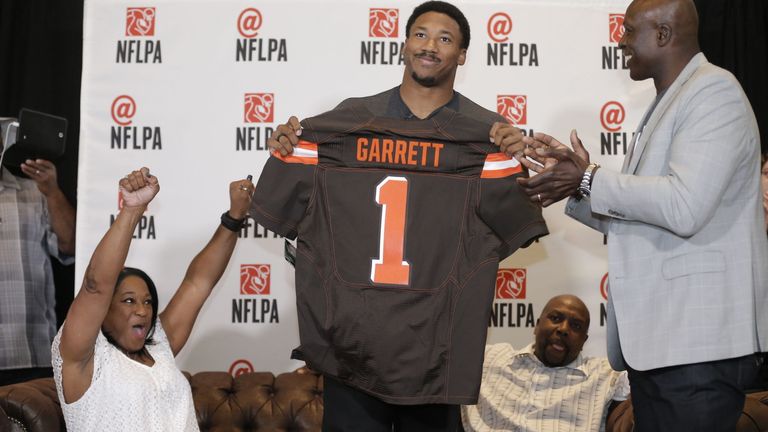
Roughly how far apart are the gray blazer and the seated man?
157 centimetres

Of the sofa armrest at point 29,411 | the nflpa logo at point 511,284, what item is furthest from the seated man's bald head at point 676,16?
the sofa armrest at point 29,411

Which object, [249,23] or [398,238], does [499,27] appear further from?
[398,238]

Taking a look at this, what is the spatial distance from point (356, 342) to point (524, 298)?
81.6 inches

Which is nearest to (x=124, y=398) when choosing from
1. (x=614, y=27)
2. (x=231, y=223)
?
(x=231, y=223)

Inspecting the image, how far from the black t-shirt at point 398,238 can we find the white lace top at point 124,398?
53 centimetres

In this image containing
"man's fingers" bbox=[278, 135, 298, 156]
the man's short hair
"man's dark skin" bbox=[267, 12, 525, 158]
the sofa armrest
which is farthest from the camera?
the sofa armrest

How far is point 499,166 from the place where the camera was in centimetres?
285

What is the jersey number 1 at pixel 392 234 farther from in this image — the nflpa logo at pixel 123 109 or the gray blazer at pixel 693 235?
the nflpa logo at pixel 123 109

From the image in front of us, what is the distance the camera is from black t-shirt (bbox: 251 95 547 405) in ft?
9.00

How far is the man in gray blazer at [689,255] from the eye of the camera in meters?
2.29

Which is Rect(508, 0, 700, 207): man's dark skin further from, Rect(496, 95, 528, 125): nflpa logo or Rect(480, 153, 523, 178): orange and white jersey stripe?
Rect(496, 95, 528, 125): nflpa logo

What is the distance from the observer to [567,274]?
4.63 meters

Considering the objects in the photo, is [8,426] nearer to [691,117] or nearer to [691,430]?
[691,430]

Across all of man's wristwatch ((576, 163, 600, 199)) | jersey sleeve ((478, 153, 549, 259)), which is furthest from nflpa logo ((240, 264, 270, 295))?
man's wristwatch ((576, 163, 600, 199))
